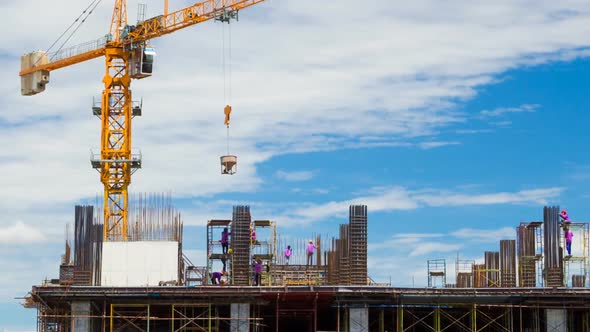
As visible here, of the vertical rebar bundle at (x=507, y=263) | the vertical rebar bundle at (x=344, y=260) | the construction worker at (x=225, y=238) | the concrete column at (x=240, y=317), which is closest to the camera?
the concrete column at (x=240, y=317)

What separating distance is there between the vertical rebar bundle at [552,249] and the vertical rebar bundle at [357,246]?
10.3 meters

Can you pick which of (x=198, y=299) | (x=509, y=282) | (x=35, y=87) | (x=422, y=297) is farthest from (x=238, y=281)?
(x=35, y=87)

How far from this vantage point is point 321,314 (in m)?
84.7

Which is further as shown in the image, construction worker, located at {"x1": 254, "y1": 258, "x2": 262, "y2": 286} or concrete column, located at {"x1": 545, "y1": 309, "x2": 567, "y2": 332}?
construction worker, located at {"x1": 254, "y1": 258, "x2": 262, "y2": 286}

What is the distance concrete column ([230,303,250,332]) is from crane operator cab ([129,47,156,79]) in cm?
3537

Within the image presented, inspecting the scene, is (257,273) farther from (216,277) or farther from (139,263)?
(139,263)

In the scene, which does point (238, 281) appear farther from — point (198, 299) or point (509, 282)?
point (509, 282)

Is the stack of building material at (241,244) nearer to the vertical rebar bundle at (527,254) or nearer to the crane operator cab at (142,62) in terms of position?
Result: the vertical rebar bundle at (527,254)

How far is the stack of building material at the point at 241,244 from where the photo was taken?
7994 cm

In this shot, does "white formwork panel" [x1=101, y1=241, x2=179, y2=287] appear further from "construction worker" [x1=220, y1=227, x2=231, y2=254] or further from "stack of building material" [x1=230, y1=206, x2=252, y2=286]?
"stack of building material" [x1=230, y1=206, x2=252, y2=286]

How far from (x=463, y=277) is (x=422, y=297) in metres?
10.9

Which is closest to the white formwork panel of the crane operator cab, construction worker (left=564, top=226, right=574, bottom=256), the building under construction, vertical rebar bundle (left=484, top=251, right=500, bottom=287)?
the building under construction

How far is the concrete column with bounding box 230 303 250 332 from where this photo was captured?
76500 mm

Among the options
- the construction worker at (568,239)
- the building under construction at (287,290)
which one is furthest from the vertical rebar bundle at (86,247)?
the construction worker at (568,239)
